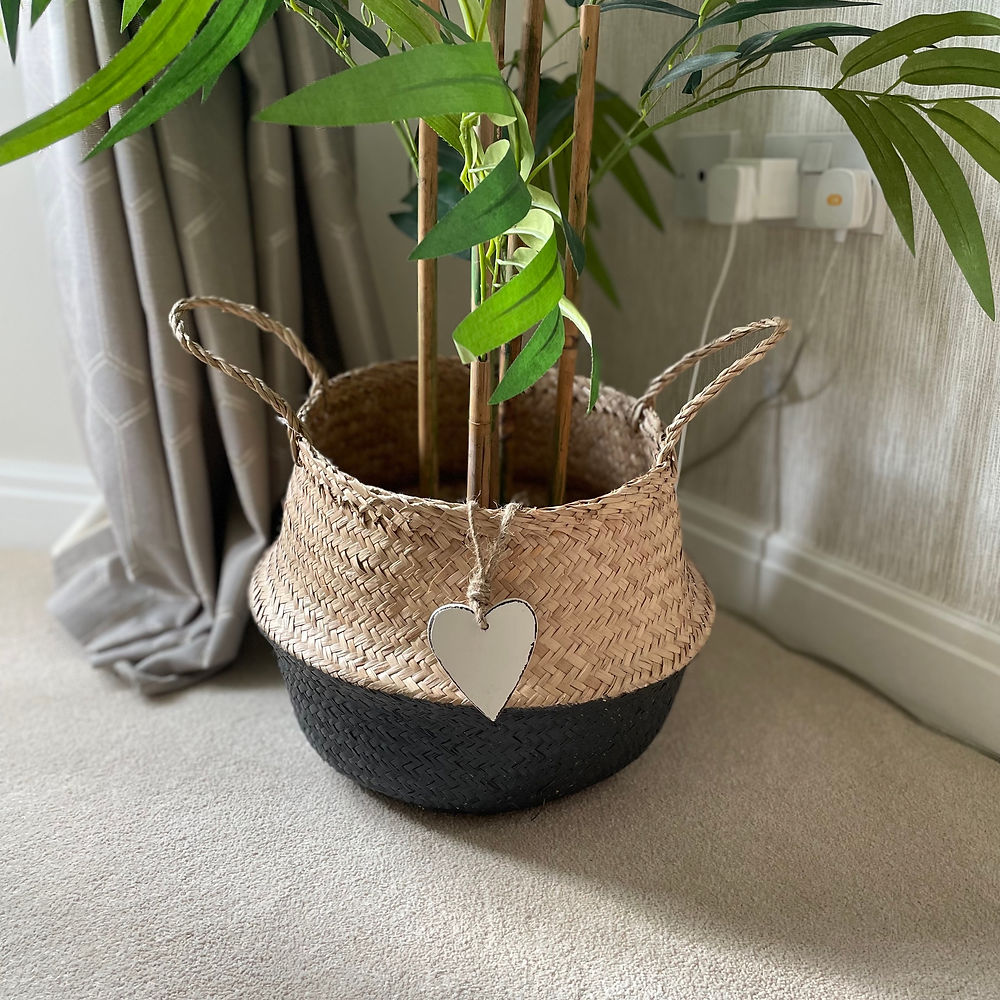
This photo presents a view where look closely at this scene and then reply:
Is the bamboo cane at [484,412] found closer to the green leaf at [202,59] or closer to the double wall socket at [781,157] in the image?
the green leaf at [202,59]

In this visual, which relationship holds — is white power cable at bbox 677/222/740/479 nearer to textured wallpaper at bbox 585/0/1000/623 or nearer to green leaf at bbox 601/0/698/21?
textured wallpaper at bbox 585/0/1000/623

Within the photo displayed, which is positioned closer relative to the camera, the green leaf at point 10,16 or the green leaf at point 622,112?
the green leaf at point 10,16

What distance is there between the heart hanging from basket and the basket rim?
5 centimetres

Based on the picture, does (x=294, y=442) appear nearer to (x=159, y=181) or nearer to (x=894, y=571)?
(x=159, y=181)

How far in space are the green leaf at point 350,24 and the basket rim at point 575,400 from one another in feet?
1.08

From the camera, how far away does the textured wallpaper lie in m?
0.92

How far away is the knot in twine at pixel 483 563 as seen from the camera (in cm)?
71

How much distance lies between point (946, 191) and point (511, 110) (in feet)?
→ 1.29

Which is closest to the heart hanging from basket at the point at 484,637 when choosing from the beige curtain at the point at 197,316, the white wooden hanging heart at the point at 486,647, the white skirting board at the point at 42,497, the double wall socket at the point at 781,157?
the white wooden hanging heart at the point at 486,647

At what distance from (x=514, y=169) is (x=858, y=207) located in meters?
0.57

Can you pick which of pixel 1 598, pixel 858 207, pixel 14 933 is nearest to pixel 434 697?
pixel 14 933

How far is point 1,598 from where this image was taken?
4.03 ft

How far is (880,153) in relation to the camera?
755mm

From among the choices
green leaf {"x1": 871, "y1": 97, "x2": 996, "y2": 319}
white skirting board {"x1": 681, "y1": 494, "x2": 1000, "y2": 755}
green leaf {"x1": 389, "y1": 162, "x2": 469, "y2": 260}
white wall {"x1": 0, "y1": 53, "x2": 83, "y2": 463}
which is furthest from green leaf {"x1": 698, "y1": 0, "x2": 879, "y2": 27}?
white wall {"x1": 0, "y1": 53, "x2": 83, "y2": 463}
